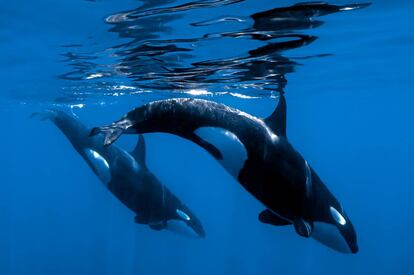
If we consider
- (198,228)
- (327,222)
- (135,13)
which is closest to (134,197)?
(198,228)

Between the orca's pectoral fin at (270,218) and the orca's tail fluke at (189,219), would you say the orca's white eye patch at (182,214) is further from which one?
the orca's pectoral fin at (270,218)

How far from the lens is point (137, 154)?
11094 millimetres

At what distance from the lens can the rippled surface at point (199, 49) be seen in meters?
10.6

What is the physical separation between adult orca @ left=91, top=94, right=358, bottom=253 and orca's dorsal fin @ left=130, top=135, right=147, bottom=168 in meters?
3.64

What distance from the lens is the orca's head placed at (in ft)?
24.2

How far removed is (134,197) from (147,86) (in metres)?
11.2

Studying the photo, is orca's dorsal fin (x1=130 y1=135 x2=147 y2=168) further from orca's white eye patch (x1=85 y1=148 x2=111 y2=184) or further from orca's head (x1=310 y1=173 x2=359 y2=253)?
orca's head (x1=310 y1=173 x2=359 y2=253)

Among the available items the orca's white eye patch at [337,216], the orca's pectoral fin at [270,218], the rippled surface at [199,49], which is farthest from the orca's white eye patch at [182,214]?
the rippled surface at [199,49]

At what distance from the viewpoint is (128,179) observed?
10656 mm

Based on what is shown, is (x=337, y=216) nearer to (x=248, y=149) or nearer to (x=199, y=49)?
(x=248, y=149)

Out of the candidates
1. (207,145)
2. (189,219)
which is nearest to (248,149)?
(207,145)

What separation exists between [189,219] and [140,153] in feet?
6.44

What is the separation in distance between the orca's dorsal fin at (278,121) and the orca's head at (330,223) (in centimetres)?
93

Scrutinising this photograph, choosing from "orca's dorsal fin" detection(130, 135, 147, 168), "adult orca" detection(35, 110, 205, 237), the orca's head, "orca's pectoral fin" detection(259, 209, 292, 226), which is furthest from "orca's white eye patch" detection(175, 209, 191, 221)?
the orca's head
